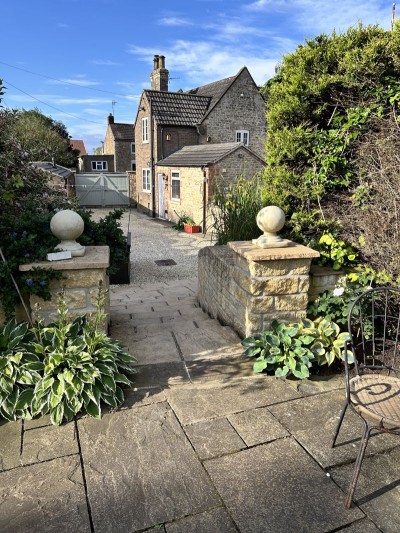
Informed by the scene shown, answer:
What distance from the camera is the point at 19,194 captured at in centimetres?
396

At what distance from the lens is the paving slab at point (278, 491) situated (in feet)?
5.26

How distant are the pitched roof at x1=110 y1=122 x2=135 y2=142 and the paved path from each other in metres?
29.8

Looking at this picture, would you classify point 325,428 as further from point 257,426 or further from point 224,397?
point 224,397

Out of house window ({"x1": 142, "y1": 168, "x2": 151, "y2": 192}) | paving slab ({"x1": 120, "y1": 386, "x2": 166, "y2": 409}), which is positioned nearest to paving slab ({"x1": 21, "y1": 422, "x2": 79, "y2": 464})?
paving slab ({"x1": 120, "y1": 386, "x2": 166, "y2": 409})

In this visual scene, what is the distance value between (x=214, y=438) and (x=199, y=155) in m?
15.5

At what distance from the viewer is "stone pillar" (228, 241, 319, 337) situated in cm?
298

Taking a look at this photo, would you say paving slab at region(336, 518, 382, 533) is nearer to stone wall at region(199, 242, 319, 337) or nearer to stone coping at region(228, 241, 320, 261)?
stone wall at region(199, 242, 319, 337)

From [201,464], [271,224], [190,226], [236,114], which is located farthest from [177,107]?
[201,464]

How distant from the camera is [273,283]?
3.03 meters

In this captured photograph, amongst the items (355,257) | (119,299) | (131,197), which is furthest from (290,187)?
(131,197)

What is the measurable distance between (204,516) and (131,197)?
24.5 metres

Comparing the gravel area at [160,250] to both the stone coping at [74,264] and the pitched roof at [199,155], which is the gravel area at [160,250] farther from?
the stone coping at [74,264]

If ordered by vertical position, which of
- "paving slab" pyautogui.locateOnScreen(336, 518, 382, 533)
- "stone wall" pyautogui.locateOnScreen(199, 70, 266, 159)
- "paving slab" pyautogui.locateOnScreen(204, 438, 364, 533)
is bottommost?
"paving slab" pyautogui.locateOnScreen(336, 518, 382, 533)

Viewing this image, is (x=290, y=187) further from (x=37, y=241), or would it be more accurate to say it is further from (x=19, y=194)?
(x=19, y=194)
